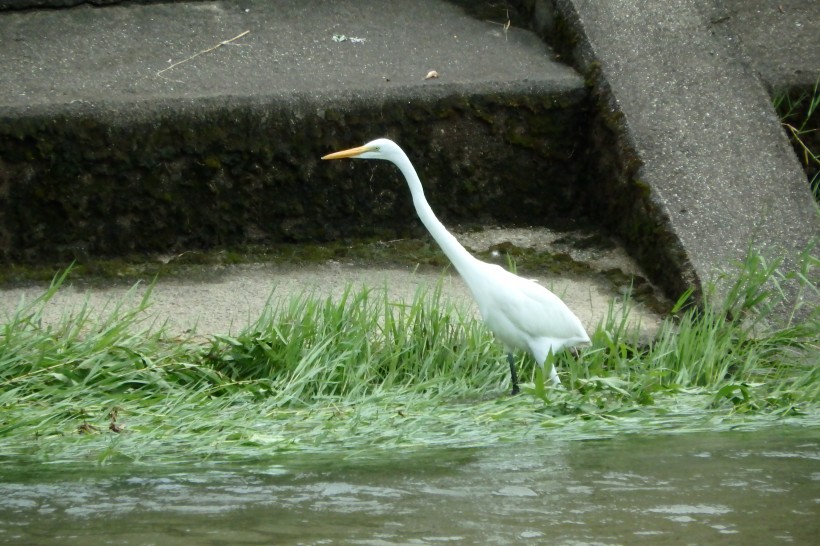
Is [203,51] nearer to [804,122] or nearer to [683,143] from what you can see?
[683,143]

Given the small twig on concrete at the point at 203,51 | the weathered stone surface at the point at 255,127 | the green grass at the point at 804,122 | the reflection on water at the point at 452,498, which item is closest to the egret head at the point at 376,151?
the weathered stone surface at the point at 255,127

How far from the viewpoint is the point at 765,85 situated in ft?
20.0

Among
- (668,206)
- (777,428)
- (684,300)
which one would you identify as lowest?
(777,428)

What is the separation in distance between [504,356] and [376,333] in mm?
532

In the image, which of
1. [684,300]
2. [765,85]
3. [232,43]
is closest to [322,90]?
[232,43]

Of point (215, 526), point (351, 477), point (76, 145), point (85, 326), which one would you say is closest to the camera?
point (215, 526)

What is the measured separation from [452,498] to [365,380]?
3.74ft

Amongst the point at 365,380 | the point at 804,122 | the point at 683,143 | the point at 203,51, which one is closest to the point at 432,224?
the point at 365,380

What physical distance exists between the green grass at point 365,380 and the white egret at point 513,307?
0.13 metres

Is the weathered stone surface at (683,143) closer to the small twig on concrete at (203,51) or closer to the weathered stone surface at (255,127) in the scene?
the weathered stone surface at (255,127)

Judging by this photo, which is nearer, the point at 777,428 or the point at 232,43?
the point at 777,428

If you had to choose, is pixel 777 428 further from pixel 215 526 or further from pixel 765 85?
pixel 765 85

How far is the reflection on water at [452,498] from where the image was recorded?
9.84ft

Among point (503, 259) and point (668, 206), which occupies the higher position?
point (668, 206)
